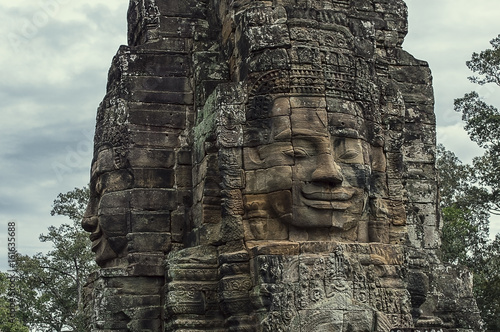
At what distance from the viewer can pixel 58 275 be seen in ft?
117

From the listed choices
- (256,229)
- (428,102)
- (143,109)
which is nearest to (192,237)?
(256,229)

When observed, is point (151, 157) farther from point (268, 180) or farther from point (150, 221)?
point (268, 180)

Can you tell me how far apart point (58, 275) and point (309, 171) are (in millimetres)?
25631

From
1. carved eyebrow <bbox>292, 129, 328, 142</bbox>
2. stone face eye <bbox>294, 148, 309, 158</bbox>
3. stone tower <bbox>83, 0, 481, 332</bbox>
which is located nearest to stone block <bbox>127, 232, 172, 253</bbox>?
stone tower <bbox>83, 0, 481, 332</bbox>

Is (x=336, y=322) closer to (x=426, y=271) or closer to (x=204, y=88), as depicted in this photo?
(x=426, y=271)

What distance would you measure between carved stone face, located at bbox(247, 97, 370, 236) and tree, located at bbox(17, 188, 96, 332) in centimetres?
2372

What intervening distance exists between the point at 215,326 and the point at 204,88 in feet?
12.5

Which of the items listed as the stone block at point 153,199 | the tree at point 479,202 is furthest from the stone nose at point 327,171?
the tree at point 479,202

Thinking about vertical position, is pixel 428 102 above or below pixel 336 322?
above

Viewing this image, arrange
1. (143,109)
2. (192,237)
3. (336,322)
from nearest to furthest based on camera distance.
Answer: (336,322)
(192,237)
(143,109)

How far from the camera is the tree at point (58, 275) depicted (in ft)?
114

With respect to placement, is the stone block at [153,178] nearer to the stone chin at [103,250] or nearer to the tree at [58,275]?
the stone chin at [103,250]

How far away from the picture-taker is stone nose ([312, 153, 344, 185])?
38.5ft

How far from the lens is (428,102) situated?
16.8 meters
